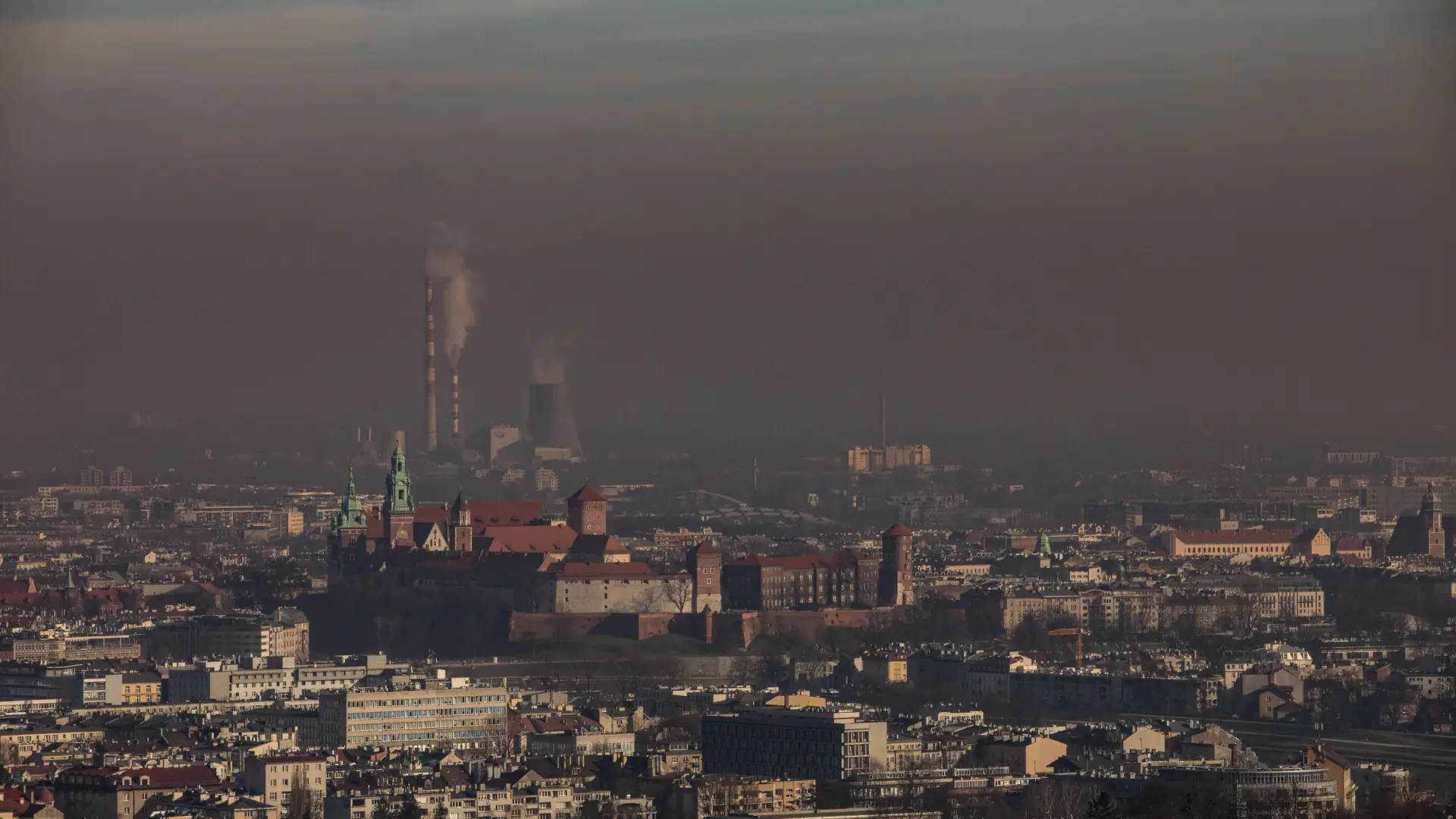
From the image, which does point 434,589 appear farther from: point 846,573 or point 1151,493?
point 1151,493

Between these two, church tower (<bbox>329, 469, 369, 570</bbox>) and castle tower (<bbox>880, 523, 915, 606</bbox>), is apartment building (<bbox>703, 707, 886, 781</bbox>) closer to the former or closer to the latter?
castle tower (<bbox>880, 523, 915, 606</bbox>)

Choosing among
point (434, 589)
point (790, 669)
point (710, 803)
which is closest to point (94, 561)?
point (434, 589)

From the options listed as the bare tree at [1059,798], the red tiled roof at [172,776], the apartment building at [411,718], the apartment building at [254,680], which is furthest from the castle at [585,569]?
the bare tree at [1059,798]

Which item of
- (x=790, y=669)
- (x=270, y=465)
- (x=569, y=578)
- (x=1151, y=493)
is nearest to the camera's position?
(x=790, y=669)

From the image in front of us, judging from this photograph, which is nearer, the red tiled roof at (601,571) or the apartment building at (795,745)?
the apartment building at (795,745)

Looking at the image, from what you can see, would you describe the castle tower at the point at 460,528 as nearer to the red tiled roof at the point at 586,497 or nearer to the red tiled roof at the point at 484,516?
the red tiled roof at the point at 484,516

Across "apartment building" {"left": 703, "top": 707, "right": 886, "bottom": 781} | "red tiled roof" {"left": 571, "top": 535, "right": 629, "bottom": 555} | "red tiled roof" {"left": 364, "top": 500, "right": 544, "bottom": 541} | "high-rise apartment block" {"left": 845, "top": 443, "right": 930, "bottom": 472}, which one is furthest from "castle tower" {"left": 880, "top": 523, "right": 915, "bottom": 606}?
"high-rise apartment block" {"left": 845, "top": 443, "right": 930, "bottom": 472}
